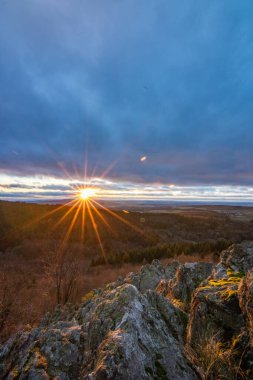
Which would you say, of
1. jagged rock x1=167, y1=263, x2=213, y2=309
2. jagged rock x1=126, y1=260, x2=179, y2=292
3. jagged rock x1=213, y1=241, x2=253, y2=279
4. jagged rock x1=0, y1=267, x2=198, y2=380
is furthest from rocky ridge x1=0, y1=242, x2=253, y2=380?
jagged rock x1=126, y1=260, x2=179, y2=292

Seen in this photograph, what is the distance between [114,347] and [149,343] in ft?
3.74

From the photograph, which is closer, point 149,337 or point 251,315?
point 251,315

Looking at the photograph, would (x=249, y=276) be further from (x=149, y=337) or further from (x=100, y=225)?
(x=100, y=225)

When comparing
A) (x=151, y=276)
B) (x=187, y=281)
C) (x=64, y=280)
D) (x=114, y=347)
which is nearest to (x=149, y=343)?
(x=114, y=347)

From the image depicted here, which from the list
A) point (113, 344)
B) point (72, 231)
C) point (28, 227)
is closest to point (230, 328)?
point (113, 344)

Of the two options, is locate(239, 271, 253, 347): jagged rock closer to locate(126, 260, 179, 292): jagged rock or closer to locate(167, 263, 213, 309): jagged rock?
locate(167, 263, 213, 309): jagged rock

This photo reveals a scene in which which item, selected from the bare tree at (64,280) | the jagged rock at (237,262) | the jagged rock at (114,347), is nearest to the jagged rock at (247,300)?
the jagged rock at (114,347)

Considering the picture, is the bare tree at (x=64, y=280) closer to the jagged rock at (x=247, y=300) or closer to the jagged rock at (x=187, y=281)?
the jagged rock at (x=187, y=281)

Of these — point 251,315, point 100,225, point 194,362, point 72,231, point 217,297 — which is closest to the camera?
point 251,315

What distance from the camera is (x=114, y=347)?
532 cm

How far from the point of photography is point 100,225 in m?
90.1

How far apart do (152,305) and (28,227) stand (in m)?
80.1

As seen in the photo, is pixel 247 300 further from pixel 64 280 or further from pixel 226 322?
pixel 64 280

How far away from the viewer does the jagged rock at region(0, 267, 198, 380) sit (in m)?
5.25
